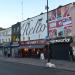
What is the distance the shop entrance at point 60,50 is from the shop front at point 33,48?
9.18 ft

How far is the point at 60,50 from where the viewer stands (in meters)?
50.9

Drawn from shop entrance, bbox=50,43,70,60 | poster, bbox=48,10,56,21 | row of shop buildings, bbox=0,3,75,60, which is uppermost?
poster, bbox=48,10,56,21

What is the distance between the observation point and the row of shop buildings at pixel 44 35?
47.8 meters

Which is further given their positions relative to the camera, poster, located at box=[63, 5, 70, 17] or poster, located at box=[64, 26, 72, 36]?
poster, located at box=[63, 5, 70, 17]

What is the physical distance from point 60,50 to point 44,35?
5.89 meters

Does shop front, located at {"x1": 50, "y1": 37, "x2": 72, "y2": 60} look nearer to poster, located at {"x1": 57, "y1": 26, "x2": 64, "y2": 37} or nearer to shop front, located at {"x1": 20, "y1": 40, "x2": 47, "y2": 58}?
poster, located at {"x1": 57, "y1": 26, "x2": 64, "y2": 37}

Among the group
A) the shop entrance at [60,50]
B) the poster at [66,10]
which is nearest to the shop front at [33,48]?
the shop entrance at [60,50]

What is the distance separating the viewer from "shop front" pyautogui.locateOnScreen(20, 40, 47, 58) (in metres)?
56.7

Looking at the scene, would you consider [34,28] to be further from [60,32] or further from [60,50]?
[60,32]

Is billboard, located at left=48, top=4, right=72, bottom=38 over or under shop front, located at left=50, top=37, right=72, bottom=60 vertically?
over

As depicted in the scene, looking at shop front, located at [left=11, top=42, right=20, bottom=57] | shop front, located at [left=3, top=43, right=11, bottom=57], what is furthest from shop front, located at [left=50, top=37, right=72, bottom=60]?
shop front, located at [left=3, top=43, right=11, bottom=57]

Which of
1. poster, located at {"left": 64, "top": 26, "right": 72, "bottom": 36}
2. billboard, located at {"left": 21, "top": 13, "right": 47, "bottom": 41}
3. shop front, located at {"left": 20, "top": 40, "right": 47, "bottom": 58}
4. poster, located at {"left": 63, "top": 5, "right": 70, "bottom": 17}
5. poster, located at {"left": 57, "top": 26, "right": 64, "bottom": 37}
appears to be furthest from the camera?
shop front, located at {"left": 20, "top": 40, "right": 47, "bottom": 58}

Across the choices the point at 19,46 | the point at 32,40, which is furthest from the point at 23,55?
the point at 32,40

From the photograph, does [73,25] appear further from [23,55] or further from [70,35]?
[23,55]
